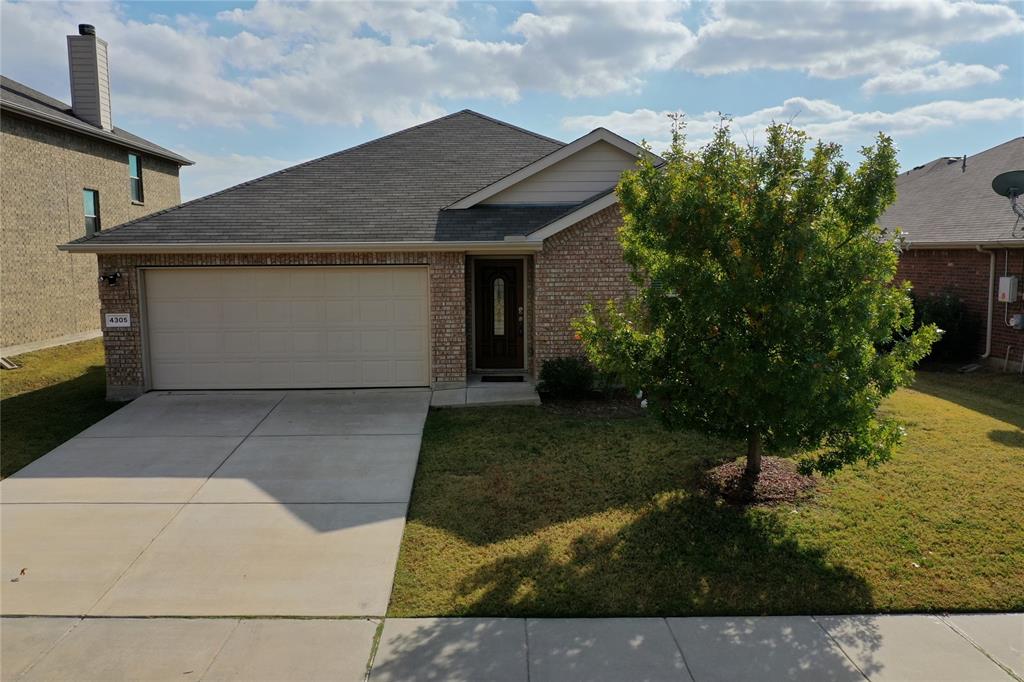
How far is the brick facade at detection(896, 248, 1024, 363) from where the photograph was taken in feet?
46.3

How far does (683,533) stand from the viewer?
6.88 meters

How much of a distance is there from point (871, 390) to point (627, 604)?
10.2ft

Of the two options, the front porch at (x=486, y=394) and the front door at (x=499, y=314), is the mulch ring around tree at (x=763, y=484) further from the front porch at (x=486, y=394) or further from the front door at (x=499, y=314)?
the front door at (x=499, y=314)

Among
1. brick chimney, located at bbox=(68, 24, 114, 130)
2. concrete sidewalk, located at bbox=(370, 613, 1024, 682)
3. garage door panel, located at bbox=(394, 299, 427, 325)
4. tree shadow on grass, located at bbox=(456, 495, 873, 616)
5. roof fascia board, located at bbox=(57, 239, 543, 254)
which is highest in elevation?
brick chimney, located at bbox=(68, 24, 114, 130)

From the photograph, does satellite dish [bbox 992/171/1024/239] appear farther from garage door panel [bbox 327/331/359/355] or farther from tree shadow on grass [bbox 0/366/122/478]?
tree shadow on grass [bbox 0/366/122/478]

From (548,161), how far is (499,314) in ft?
9.92

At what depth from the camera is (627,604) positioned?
5684mm

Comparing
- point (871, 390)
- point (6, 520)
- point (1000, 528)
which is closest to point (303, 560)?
point (6, 520)

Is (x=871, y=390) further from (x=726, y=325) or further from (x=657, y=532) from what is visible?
(x=657, y=532)

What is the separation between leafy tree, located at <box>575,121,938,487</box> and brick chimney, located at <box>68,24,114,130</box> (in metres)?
20.3

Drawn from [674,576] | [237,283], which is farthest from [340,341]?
[674,576]

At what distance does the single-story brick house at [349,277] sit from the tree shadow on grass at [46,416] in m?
0.70

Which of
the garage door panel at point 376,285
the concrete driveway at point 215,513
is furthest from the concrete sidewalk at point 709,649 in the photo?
the garage door panel at point 376,285

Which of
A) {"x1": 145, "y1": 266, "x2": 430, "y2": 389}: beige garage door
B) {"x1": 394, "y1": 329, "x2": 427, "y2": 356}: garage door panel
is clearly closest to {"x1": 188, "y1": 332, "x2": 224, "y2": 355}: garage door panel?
{"x1": 145, "y1": 266, "x2": 430, "y2": 389}: beige garage door
